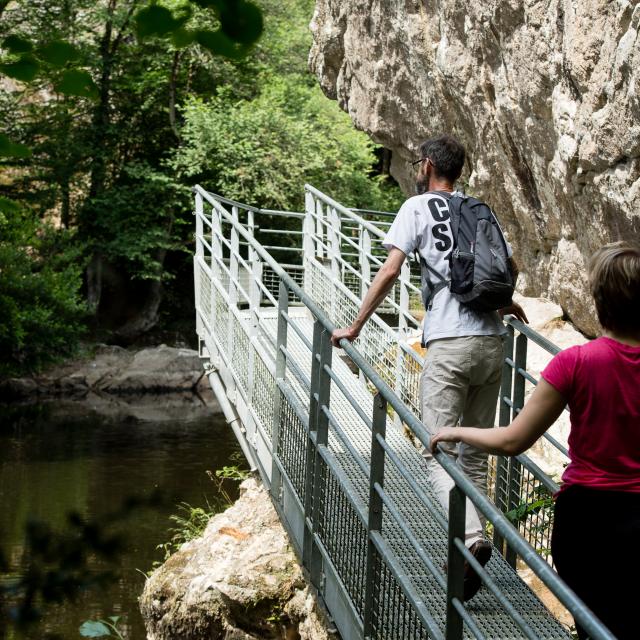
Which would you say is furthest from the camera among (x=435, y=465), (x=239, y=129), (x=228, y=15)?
(x=239, y=129)

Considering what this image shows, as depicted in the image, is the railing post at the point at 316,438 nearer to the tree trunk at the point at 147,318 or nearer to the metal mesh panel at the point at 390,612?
the metal mesh panel at the point at 390,612

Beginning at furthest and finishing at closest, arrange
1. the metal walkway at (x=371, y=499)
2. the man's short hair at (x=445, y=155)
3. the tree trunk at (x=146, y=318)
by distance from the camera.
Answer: the tree trunk at (x=146, y=318)
the man's short hair at (x=445, y=155)
the metal walkway at (x=371, y=499)

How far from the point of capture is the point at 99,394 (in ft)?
74.3

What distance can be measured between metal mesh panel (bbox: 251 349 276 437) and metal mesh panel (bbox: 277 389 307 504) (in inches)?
14.3

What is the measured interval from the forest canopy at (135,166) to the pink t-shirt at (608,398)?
20091 mm

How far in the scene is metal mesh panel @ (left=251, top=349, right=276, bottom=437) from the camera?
5.64 meters

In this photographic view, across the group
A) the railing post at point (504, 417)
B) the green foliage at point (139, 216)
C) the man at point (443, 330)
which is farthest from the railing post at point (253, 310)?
the green foliage at point (139, 216)

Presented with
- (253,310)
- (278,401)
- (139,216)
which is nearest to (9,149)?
(278,401)

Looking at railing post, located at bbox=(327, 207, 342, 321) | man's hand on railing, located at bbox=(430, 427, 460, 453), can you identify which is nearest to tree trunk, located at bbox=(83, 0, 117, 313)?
railing post, located at bbox=(327, 207, 342, 321)

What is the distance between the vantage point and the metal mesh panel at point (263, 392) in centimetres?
564

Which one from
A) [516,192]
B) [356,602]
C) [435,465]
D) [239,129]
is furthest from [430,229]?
[239,129]

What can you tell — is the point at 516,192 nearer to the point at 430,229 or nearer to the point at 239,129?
the point at 430,229

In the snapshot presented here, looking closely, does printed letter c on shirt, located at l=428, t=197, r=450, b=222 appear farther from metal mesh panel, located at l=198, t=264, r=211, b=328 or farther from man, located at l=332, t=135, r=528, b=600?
metal mesh panel, located at l=198, t=264, r=211, b=328

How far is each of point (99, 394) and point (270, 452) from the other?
1767cm
